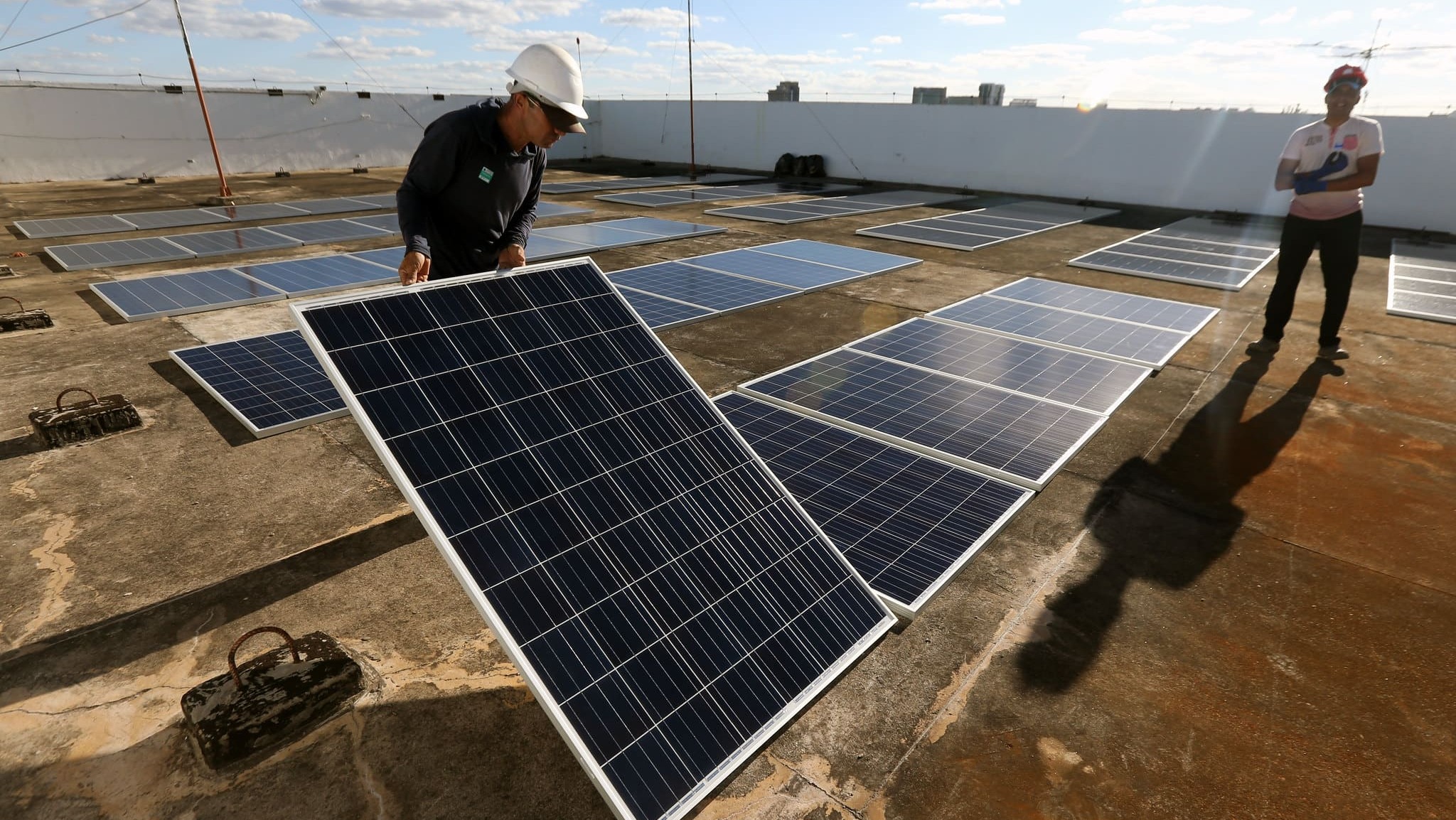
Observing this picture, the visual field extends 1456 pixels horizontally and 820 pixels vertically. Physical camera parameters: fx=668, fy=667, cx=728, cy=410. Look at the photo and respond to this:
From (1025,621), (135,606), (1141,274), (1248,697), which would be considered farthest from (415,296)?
(1141,274)

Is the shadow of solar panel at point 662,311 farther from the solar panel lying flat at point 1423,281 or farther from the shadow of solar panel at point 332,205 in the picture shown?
the shadow of solar panel at point 332,205

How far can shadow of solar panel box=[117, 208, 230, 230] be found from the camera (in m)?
16.6

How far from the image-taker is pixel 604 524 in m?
3.43

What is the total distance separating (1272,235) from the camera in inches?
721

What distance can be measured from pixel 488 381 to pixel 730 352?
5647 millimetres

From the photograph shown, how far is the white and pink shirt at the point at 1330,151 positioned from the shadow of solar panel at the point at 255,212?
70.6ft

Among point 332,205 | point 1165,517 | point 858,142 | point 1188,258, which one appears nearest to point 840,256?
point 1188,258

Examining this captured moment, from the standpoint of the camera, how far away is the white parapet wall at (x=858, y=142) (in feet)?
71.6

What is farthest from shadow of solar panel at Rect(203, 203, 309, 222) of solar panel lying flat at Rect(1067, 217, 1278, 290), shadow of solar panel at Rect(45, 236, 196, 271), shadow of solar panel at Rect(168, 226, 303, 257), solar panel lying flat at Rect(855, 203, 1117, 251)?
solar panel lying flat at Rect(1067, 217, 1278, 290)

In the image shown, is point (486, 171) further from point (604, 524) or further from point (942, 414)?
point (942, 414)

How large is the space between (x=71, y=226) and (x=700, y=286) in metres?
16.2

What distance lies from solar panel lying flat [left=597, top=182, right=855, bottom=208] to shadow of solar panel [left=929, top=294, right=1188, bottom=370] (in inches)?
Result: 529

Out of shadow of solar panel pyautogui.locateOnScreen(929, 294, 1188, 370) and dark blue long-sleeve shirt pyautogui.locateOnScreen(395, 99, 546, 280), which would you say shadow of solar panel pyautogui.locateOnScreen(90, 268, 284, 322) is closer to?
dark blue long-sleeve shirt pyautogui.locateOnScreen(395, 99, 546, 280)

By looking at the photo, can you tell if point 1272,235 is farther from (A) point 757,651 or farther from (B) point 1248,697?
(A) point 757,651
